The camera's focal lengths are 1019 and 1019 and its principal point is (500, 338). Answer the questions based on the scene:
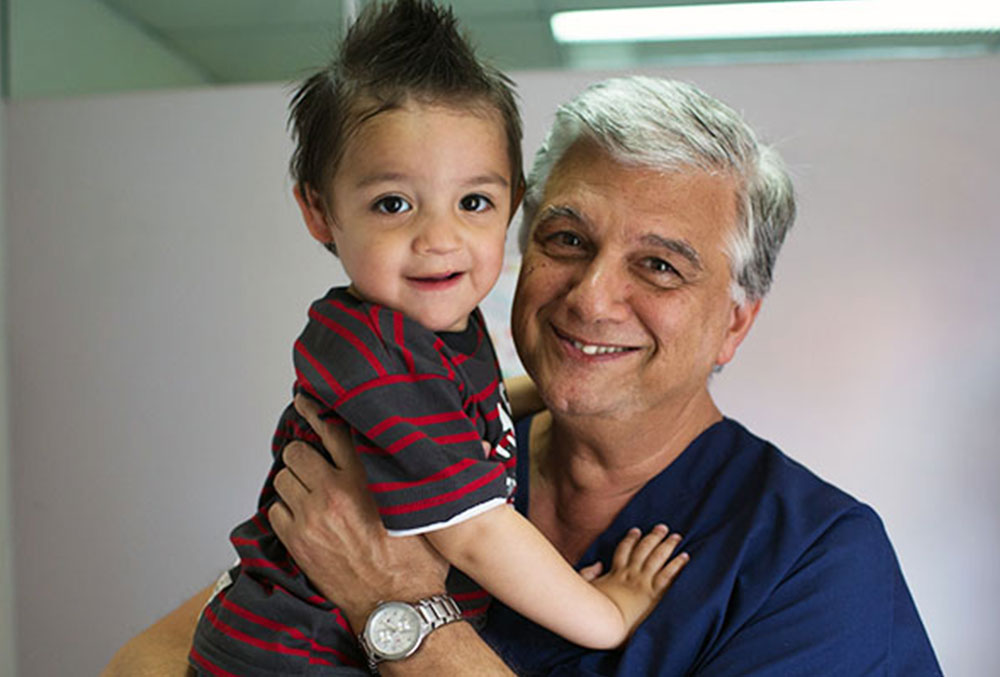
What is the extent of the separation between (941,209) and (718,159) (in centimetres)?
257

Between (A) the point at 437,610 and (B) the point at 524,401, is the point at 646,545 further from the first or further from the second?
(B) the point at 524,401

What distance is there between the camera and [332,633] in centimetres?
121

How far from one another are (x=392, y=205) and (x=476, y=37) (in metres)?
2.42

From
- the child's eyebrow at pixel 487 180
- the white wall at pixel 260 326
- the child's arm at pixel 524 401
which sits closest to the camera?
the child's eyebrow at pixel 487 180

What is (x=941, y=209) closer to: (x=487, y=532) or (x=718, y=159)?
(x=718, y=159)

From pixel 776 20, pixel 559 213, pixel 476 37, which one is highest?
pixel 776 20

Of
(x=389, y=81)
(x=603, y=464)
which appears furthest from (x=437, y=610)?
(x=389, y=81)

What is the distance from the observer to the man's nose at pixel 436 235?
1.14 metres

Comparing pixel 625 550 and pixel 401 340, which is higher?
pixel 401 340

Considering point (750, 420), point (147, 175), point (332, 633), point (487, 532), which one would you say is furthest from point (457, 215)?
point (147, 175)

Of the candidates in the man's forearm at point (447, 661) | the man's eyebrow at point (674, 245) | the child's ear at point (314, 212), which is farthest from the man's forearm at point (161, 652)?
the man's eyebrow at point (674, 245)

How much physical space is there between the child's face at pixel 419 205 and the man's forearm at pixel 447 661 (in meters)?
0.37

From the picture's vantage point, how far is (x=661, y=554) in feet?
4.39

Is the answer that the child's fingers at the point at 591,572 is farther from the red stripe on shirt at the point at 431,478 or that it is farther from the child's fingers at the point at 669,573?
the red stripe on shirt at the point at 431,478
